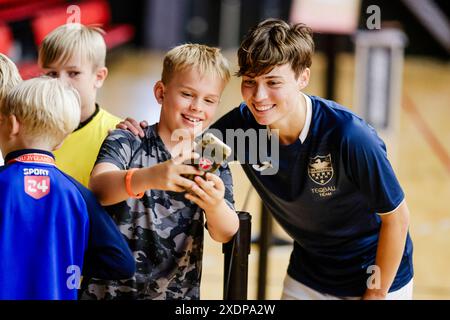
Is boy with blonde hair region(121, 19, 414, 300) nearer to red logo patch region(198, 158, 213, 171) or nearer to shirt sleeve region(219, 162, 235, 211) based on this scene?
shirt sleeve region(219, 162, 235, 211)

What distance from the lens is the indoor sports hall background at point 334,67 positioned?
183 inches

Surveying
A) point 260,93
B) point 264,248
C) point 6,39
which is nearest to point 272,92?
point 260,93

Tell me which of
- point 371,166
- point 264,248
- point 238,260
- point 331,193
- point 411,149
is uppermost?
point 371,166

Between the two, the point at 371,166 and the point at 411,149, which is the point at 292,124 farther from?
the point at 411,149

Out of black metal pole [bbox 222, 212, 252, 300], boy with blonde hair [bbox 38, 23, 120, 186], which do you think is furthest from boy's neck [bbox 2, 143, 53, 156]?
black metal pole [bbox 222, 212, 252, 300]

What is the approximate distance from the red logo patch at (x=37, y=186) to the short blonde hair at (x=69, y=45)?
625 millimetres

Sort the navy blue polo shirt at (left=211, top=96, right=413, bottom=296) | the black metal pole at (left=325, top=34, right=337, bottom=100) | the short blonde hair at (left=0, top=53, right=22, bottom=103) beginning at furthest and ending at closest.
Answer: the black metal pole at (left=325, top=34, right=337, bottom=100) < the navy blue polo shirt at (left=211, top=96, right=413, bottom=296) < the short blonde hair at (left=0, top=53, right=22, bottom=103)

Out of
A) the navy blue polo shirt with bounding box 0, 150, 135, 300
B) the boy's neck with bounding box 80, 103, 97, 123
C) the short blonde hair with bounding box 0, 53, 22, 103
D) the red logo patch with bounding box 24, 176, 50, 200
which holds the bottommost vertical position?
the navy blue polo shirt with bounding box 0, 150, 135, 300

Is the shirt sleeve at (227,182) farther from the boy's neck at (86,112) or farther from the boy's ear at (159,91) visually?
the boy's neck at (86,112)

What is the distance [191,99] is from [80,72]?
472mm

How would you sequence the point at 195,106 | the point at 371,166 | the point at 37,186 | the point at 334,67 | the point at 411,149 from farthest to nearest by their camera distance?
the point at 411,149 < the point at 334,67 < the point at 371,166 < the point at 195,106 < the point at 37,186

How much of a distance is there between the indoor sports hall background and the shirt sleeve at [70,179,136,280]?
728 millimetres

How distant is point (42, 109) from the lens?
1.72 metres

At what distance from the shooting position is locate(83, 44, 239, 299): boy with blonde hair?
76.9 inches
